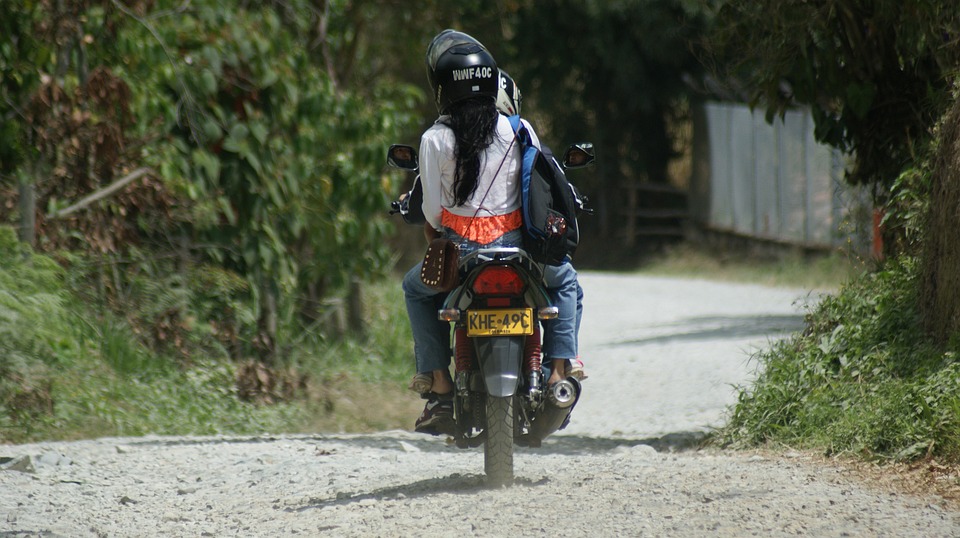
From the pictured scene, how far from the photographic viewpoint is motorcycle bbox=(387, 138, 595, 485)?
5.25 m

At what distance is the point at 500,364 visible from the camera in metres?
5.23

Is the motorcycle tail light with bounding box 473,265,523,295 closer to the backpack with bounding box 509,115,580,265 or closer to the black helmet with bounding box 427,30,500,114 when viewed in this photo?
the backpack with bounding box 509,115,580,265

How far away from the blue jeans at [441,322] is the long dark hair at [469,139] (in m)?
0.42

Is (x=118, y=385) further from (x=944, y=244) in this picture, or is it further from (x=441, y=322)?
(x=944, y=244)

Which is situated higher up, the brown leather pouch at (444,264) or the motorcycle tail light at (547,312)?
the brown leather pouch at (444,264)

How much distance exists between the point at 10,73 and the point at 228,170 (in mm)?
1759

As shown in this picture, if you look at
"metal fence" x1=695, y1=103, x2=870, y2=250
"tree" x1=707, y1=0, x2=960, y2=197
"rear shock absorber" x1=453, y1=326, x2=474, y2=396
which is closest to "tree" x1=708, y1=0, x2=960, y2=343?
"tree" x1=707, y1=0, x2=960, y2=197

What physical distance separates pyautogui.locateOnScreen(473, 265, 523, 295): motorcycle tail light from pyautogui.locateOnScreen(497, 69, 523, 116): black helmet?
2.78 ft

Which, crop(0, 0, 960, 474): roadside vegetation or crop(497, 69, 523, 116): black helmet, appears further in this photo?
crop(0, 0, 960, 474): roadside vegetation

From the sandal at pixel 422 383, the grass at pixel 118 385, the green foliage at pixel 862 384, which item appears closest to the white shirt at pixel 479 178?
the sandal at pixel 422 383

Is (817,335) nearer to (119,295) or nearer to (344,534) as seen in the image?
(344,534)

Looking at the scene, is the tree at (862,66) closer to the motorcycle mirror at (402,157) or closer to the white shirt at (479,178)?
the white shirt at (479,178)

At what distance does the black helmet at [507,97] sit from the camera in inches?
226

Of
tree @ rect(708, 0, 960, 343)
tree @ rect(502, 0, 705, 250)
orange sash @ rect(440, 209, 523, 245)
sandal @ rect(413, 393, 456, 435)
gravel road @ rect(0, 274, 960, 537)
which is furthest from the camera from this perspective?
tree @ rect(502, 0, 705, 250)
